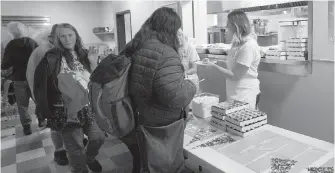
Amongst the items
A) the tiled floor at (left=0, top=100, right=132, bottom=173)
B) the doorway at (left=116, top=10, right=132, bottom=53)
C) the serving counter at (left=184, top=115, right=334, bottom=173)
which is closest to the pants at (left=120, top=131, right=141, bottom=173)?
the serving counter at (left=184, top=115, right=334, bottom=173)

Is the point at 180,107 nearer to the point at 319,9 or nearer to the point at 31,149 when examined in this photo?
the point at 319,9

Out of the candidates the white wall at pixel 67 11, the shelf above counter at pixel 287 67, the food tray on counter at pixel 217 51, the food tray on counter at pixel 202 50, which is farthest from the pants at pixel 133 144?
the white wall at pixel 67 11

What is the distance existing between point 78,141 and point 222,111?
139 centimetres

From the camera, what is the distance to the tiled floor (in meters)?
3.06

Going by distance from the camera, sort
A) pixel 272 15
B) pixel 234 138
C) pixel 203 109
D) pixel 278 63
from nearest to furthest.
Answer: pixel 234 138 → pixel 203 109 → pixel 278 63 → pixel 272 15

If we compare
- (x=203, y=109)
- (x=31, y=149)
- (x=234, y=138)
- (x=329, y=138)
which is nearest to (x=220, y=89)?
(x=329, y=138)

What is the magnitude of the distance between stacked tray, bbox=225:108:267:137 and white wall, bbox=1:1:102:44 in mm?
7271

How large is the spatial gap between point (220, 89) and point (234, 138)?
83.6 inches

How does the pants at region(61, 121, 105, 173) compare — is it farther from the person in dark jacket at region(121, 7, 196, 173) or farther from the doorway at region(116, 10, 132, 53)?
the doorway at region(116, 10, 132, 53)

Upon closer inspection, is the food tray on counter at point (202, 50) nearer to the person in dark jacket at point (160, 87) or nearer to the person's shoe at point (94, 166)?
the person's shoe at point (94, 166)

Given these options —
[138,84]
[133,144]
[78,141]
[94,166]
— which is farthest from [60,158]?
[138,84]

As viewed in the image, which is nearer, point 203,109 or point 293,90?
point 203,109

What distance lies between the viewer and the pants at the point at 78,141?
241 centimetres

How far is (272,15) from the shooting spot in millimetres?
3262
